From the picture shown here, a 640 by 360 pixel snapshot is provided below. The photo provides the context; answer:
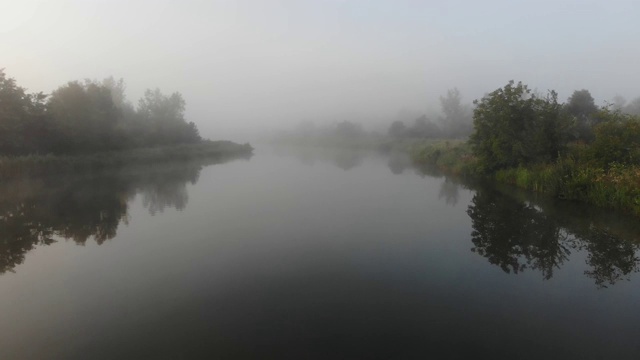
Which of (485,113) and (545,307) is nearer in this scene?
(545,307)

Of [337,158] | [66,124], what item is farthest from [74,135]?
[337,158]

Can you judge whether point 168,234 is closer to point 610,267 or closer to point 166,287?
point 166,287

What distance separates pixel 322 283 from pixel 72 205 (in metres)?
16.9

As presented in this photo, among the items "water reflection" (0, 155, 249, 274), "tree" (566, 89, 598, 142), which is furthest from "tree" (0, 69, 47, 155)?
"tree" (566, 89, 598, 142)


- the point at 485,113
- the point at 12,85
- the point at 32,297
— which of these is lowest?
the point at 32,297

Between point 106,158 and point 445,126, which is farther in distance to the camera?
point 445,126

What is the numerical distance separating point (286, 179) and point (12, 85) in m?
28.7

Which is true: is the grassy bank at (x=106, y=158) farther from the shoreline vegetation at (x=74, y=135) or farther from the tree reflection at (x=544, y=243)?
the tree reflection at (x=544, y=243)

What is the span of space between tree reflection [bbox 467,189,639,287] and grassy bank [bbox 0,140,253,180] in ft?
113

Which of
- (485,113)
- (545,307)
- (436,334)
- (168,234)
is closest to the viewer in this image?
(436,334)

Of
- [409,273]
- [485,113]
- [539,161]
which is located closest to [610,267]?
[409,273]

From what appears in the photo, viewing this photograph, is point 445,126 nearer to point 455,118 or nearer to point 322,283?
point 455,118

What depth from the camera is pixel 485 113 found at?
89.5 ft

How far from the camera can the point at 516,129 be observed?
25.4 meters
